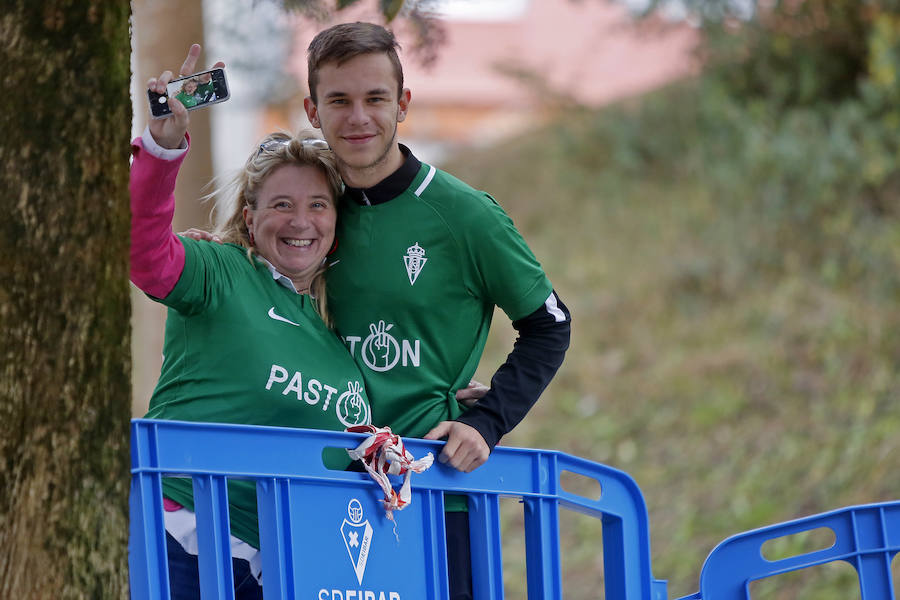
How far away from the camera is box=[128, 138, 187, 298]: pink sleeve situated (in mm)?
2666

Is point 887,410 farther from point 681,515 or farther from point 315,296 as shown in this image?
point 315,296

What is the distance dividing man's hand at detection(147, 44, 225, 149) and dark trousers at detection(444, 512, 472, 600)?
1.18 m

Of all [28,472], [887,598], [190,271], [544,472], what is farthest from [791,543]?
[28,472]

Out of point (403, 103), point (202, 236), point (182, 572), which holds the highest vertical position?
point (403, 103)

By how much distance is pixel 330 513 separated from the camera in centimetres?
265

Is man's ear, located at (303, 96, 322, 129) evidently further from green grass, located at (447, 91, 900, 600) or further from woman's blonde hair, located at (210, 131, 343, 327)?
green grass, located at (447, 91, 900, 600)

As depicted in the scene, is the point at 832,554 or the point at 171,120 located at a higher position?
the point at 171,120

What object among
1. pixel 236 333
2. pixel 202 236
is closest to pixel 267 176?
pixel 202 236

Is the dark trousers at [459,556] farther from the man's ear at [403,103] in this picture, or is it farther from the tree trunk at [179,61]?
the tree trunk at [179,61]

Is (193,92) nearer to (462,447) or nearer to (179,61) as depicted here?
(462,447)

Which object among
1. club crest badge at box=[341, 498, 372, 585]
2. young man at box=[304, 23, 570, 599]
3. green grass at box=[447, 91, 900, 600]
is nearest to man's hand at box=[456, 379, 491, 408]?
young man at box=[304, 23, 570, 599]

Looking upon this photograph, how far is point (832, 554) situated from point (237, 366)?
5.60 ft

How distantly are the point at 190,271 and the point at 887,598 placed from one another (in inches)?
81.6

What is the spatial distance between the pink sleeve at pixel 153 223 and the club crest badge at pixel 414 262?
2.05ft
